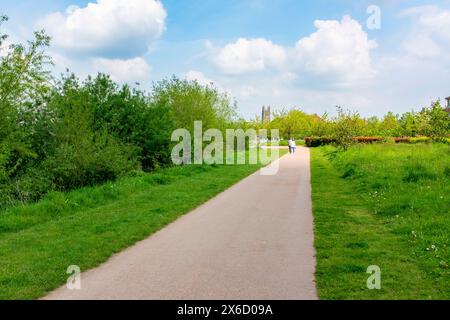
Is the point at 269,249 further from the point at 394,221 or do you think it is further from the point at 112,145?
the point at 112,145

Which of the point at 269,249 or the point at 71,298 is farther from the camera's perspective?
the point at 269,249

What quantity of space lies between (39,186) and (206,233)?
25.1ft

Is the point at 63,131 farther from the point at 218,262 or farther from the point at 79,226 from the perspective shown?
the point at 218,262

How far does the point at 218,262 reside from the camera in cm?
640

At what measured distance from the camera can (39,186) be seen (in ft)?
44.7

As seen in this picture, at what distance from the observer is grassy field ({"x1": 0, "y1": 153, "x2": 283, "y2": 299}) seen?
587 cm

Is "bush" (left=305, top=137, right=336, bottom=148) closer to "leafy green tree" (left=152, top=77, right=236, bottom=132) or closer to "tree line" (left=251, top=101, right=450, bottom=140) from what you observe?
"tree line" (left=251, top=101, right=450, bottom=140)

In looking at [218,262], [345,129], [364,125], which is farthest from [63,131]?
[364,125]

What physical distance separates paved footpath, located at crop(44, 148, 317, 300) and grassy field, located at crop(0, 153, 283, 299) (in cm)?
35

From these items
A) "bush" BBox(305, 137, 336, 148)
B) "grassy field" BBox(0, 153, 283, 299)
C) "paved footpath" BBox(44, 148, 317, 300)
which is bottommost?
"paved footpath" BBox(44, 148, 317, 300)

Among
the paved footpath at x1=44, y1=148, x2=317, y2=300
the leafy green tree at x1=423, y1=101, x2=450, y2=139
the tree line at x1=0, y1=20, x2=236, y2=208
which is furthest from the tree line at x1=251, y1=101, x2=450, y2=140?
the paved footpath at x1=44, y1=148, x2=317, y2=300
